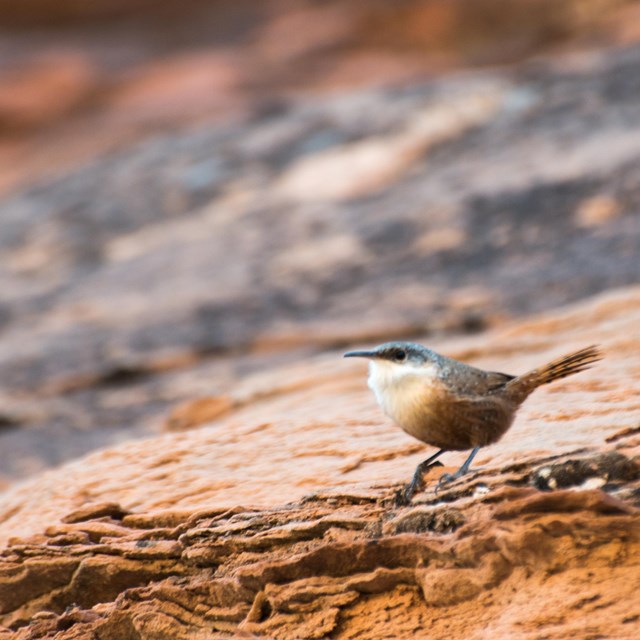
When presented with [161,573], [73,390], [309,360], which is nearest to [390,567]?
[161,573]

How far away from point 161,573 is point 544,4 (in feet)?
44.2

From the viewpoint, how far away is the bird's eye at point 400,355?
3.64m

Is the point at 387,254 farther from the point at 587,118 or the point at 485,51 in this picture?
the point at 485,51

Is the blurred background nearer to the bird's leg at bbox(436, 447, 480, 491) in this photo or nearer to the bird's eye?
the bird's eye

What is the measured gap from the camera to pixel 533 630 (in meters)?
3.02

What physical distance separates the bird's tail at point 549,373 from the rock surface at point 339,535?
0.21 metres

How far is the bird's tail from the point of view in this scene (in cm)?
354

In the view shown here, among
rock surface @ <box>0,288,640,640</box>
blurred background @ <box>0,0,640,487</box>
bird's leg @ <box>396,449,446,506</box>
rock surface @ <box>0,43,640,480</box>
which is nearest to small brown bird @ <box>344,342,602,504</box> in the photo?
bird's leg @ <box>396,449,446,506</box>

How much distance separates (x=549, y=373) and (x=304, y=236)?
5.45 m

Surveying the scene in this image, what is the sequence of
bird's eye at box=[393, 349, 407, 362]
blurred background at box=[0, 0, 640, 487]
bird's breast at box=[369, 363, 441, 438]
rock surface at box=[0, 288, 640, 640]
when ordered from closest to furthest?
rock surface at box=[0, 288, 640, 640]
bird's breast at box=[369, 363, 441, 438]
bird's eye at box=[393, 349, 407, 362]
blurred background at box=[0, 0, 640, 487]

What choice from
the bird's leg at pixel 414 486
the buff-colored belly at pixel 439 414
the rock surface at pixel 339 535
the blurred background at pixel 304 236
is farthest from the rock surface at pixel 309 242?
the buff-colored belly at pixel 439 414

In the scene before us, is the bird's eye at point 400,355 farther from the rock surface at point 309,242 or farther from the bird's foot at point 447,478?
the rock surface at point 309,242

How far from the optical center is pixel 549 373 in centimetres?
363

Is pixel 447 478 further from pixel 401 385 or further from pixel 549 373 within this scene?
pixel 549 373
